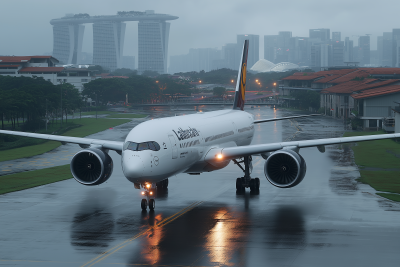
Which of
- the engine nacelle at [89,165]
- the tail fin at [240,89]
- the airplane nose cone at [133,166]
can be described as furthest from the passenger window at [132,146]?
the tail fin at [240,89]

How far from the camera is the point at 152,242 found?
24.6 metres

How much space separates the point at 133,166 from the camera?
27.2 m

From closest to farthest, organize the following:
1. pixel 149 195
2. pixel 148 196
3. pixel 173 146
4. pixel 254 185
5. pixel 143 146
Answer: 1. pixel 143 146
2. pixel 173 146
3. pixel 149 195
4. pixel 148 196
5. pixel 254 185

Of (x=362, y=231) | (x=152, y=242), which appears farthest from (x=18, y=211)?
(x=362, y=231)

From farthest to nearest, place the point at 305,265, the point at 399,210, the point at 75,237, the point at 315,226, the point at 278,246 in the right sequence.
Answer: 1. the point at 399,210
2. the point at 315,226
3. the point at 75,237
4. the point at 278,246
5. the point at 305,265

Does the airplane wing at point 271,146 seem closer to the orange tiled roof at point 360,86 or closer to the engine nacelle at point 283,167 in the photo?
the engine nacelle at point 283,167

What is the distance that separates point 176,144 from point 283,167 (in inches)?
258

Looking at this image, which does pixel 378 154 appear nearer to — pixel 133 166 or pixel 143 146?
pixel 143 146

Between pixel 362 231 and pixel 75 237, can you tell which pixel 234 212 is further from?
pixel 75 237

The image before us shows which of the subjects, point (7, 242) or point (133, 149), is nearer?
point (7, 242)

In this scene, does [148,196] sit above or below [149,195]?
below

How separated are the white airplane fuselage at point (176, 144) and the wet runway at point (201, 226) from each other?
107 inches

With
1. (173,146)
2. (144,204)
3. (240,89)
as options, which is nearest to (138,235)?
(144,204)

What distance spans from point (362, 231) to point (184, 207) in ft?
37.2
